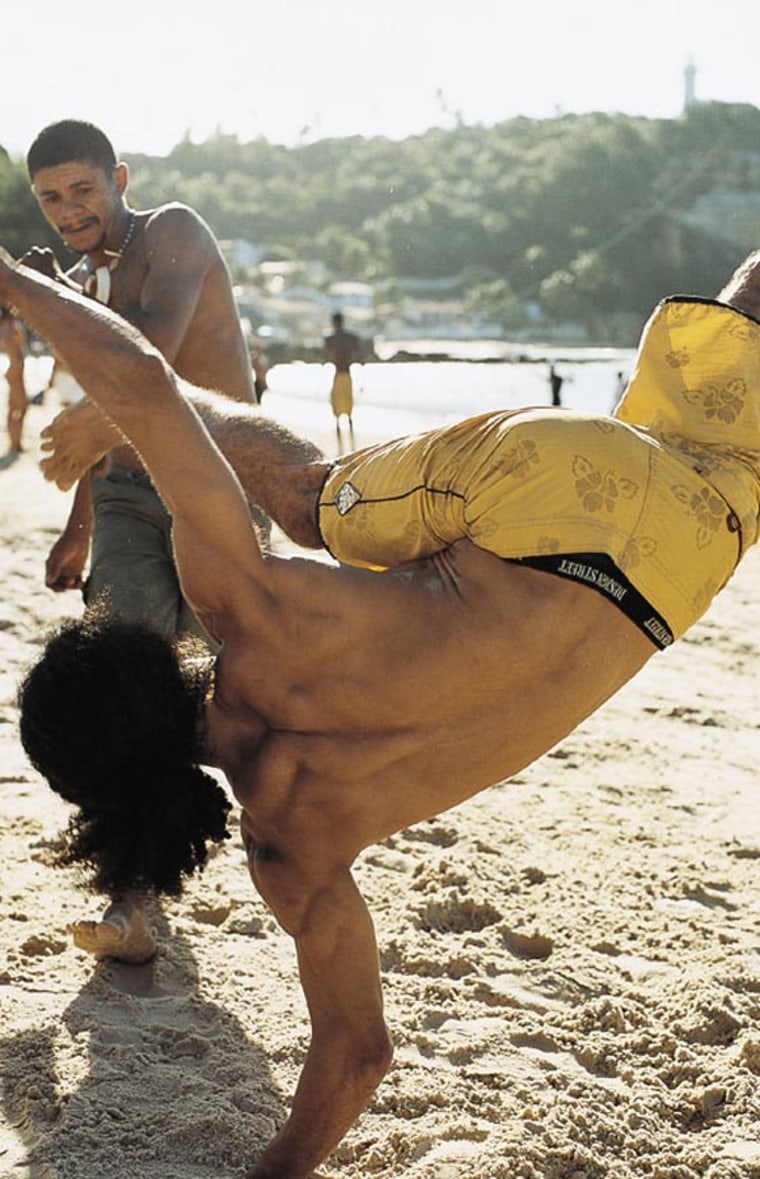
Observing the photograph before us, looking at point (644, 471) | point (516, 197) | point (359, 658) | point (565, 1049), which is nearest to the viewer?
point (359, 658)

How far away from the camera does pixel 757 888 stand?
3.76 m

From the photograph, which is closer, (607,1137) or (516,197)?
(607,1137)

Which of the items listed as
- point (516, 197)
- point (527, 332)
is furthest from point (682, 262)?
point (516, 197)

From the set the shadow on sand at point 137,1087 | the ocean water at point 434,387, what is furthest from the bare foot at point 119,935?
the ocean water at point 434,387

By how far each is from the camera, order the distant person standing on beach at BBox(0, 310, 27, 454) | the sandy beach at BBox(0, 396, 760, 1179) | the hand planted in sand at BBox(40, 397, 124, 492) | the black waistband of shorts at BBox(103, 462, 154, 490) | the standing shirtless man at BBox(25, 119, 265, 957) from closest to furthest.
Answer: the sandy beach at BBox(0, 396, 760, 1179) → the hand planted in sand at BBox(40, 397, 124, 492) → the standing shirtless man at BBox(25, 119, 265, 957) → the black waistband of shorts at BBox(103, 462, 154, 490) → the distant person standing on beach at BBox(0, 310, 27, 454)

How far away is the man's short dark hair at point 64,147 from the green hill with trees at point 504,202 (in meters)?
29.6

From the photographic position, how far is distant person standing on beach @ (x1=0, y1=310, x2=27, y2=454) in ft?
41.8

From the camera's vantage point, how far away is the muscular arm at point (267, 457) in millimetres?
2547

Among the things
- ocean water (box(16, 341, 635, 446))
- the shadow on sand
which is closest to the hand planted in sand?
the shadow on sand

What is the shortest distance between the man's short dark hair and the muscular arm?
106 centimetres

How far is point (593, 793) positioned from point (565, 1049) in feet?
5.49

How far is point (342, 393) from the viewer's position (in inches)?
572

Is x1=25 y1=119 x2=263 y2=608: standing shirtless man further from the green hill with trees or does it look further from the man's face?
the green hill with trees

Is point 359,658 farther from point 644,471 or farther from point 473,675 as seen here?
point 644,471
